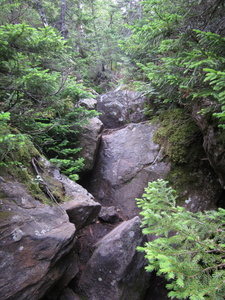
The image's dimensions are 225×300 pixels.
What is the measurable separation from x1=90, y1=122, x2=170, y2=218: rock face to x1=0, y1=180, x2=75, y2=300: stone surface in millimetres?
3563

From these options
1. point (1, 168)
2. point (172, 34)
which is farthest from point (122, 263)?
point (172, 34)

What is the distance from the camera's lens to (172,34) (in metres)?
4.16

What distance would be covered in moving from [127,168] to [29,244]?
520cm

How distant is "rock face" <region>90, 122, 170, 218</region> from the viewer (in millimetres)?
7410

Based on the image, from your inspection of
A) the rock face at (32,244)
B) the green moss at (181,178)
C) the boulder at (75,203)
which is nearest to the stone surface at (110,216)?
the boulder at (75,203)

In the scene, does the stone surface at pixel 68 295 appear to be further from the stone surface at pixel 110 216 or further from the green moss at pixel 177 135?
the green moss at pixel 177 135

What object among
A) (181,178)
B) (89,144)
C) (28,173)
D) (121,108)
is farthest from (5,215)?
(121,108)

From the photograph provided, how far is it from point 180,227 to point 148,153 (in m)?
5.60

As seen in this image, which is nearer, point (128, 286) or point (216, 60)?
point (216, 60)

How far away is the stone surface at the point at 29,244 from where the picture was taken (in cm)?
314

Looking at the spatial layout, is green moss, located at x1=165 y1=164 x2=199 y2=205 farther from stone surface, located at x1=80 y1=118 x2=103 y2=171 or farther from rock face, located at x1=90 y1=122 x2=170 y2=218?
stone surface, located at x1=80 y1=118 x2=103 y2=171

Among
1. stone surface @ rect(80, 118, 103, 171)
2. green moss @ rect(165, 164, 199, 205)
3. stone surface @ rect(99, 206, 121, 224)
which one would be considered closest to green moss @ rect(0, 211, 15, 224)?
stone surface @ rect(99, 206, 121, 224)

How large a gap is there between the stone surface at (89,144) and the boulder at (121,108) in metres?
3.31

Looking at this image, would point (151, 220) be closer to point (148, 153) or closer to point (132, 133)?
point (148, 153)
